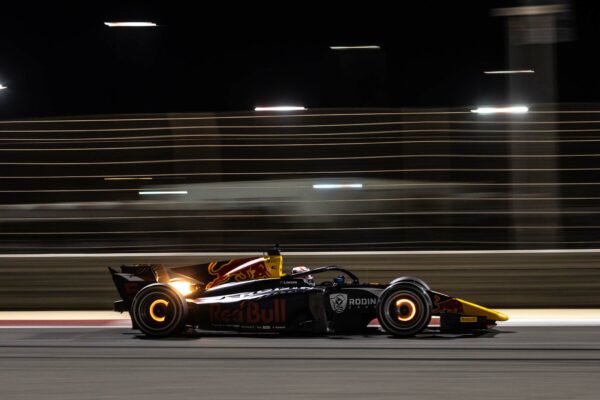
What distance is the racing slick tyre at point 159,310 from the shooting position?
377 inches

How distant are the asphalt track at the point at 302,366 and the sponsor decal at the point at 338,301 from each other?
30cm

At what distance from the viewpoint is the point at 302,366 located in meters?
7.99

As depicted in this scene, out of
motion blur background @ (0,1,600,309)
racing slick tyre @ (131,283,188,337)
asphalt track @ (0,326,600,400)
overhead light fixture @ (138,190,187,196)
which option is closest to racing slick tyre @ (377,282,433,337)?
asphalt track @ (0,326,600,400)

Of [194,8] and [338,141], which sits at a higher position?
[194,8]

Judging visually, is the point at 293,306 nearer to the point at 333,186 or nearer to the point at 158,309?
the point at 158,309

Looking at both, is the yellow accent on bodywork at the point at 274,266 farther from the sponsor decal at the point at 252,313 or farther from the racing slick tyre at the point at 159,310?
the racing slick tyre at the point at 159,310

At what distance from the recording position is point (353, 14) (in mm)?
35312

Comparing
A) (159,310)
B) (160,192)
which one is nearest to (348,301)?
(159,310)

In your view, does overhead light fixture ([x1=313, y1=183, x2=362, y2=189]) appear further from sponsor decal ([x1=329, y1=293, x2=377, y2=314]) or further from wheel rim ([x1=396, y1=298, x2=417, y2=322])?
wheel rim ([x1=396, y1=298, x2=417, y2=322])

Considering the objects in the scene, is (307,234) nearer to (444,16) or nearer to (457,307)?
(457,307)

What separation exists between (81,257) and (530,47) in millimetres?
6220

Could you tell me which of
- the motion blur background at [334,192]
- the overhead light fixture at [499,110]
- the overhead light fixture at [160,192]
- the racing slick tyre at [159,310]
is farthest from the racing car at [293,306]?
the overhead light fixture at [499,110]

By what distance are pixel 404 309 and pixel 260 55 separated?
2570cm

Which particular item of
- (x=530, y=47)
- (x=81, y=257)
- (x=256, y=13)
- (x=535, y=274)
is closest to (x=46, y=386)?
(x=81, y=257)
